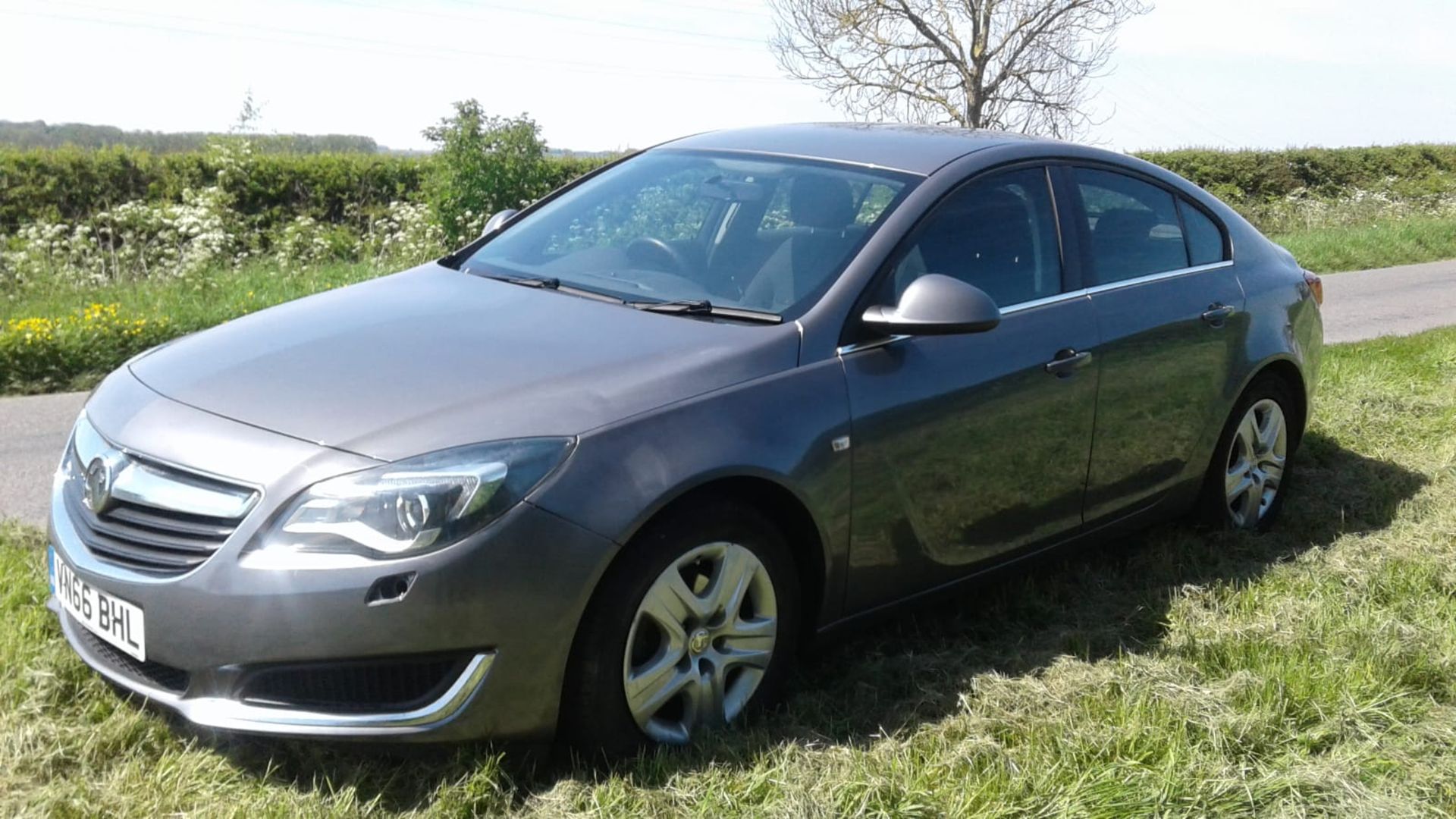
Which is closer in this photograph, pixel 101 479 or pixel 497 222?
pixel 101 479

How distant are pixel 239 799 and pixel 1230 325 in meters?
3.77

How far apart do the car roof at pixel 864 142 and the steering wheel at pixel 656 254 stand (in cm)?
57

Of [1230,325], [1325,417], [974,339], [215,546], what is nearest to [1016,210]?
[974,339]

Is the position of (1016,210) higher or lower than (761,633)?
higher

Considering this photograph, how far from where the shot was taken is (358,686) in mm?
2963

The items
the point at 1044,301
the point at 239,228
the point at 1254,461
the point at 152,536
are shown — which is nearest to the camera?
the point at 152,536

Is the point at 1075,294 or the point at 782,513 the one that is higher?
the point at 1075,294

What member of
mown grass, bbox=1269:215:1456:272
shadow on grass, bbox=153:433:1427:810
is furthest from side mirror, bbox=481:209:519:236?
mown grass, bbox=1269:215:1456:272

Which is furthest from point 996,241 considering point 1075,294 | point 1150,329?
point 1150,329

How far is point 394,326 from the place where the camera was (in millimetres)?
3789

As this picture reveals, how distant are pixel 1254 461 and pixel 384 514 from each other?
3738mm

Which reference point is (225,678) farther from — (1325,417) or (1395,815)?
(1325,417)

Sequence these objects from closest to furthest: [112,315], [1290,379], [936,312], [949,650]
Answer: [936,312], [949,650], [1290,379], [112,315]

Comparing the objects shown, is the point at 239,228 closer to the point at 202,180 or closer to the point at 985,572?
the point at 202,180
